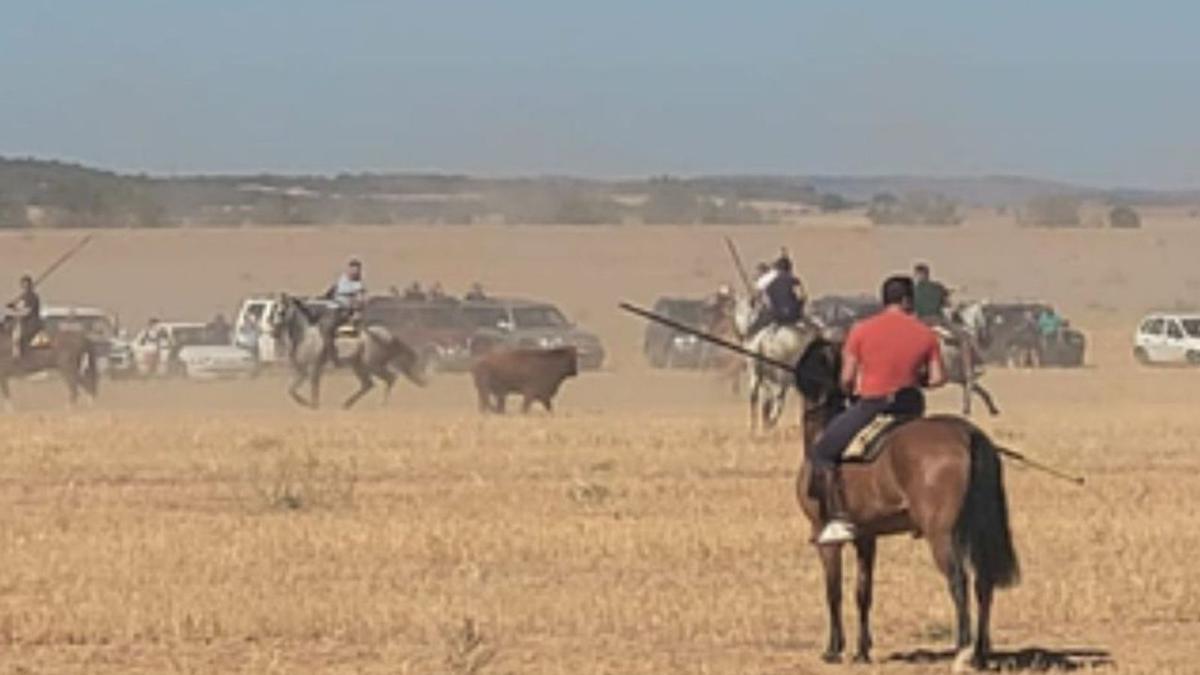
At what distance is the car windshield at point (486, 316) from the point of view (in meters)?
65.0

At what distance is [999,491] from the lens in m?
16.2

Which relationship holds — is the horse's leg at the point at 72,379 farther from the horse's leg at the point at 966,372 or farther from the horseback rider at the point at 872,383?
the horseback rider at the point at 872,383

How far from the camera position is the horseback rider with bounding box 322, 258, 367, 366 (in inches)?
1767

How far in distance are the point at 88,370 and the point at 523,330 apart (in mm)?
16884

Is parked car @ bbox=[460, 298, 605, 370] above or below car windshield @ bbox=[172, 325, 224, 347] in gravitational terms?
above

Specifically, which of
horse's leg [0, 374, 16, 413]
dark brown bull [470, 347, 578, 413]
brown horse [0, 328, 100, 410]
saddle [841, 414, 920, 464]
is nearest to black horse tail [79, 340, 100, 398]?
brown horse [0, 328, 100, 410]

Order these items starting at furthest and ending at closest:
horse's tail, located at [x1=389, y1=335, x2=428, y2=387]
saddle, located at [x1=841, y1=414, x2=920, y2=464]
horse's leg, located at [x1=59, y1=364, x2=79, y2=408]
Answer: horse's leg, located at [x1=59, y1=364, x2=79, y2=408], horse's tail, located at [x1=389, y1=335, x2=428, y2=387], saddle, located at [x1=841, y1=414, x2=920, y2=464]

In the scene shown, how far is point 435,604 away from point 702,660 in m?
2.71

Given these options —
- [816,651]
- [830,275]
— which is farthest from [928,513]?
[830,275]

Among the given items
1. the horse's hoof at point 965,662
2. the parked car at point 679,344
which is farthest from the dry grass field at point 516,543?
the parked car at point 679,344

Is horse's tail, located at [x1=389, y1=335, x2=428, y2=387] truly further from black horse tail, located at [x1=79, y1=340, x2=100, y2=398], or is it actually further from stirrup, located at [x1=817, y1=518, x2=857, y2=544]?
stirrup, located at [x1=817, y1=518, x2=857, y2=544]

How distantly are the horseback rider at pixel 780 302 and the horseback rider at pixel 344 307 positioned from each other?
9.07 meters

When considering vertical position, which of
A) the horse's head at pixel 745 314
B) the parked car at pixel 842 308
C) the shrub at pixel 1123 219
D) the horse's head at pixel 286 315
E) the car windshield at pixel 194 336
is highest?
the shrub at pixel 1123 219

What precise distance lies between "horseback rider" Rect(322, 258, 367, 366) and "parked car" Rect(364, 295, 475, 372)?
15.4m
